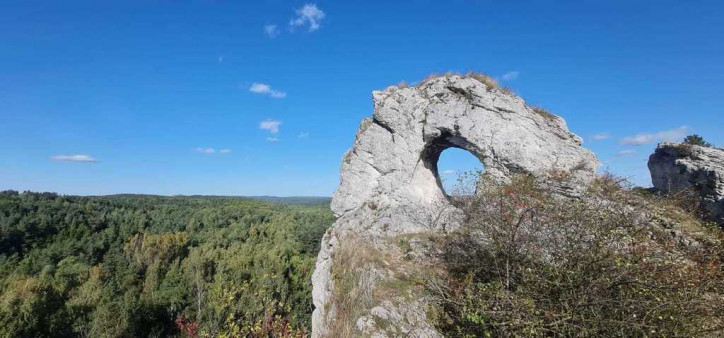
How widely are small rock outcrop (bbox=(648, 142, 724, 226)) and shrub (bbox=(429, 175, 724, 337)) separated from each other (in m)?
6.00

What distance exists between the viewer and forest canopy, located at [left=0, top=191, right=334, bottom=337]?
60.0 ft

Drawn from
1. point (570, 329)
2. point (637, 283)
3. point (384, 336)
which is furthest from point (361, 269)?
point (637, 283)

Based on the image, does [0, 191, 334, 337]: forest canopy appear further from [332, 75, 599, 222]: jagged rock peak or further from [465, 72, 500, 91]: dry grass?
[465, 72, 500, 91]: dry grass

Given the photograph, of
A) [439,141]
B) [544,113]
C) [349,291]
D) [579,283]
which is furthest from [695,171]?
[349,291]

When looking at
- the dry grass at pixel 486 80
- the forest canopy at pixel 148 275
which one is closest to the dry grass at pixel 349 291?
the forest canopy at pixel 148 275

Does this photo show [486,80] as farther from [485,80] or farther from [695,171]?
[695,171]

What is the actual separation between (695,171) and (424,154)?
891cm

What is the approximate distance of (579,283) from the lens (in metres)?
4.39

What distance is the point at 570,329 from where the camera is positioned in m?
4.11

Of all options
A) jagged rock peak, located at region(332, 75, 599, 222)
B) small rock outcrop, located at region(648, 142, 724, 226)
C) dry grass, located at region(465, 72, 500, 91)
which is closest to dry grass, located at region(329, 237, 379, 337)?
jagged rock peak, located at region(332, 75, 599, 222)

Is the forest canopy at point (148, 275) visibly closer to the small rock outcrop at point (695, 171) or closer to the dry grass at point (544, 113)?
the dry grass at point (544, 113)

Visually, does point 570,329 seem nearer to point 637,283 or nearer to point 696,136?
point 637,283

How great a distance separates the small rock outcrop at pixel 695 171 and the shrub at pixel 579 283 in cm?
600

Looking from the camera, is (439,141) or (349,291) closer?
(349,291)
